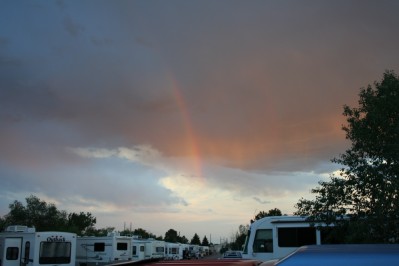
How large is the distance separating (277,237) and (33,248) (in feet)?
44.9

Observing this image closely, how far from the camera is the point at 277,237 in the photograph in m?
19.3

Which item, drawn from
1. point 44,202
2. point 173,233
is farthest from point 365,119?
point 173,233

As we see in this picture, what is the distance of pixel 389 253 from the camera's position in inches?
108

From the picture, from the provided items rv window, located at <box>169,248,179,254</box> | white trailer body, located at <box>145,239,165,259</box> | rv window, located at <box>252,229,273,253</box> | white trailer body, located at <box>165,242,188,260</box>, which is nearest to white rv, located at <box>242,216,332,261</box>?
rv window, located at <box>252,229,273,253</box>

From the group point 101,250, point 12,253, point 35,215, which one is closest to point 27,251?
point 12,253

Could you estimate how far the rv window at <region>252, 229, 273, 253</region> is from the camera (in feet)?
63.6

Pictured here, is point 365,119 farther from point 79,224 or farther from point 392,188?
point 79,224

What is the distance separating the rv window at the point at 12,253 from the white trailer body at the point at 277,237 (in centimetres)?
1332

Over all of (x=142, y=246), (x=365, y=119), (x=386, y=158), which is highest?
(x=365, y=119)

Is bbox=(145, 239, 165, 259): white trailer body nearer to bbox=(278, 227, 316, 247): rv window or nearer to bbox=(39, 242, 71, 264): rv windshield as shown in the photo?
bbox=(39, 242, 71, 264): rv windshield

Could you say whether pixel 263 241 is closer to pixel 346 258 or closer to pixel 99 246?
pixel 346 258

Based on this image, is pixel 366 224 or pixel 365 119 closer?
pixel 366 224

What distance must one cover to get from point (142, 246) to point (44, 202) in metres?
36.4

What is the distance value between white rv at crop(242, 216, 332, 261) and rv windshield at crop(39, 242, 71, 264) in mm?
11723
